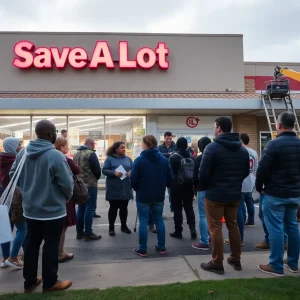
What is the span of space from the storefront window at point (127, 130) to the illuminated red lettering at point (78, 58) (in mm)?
2842

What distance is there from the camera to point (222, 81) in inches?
576

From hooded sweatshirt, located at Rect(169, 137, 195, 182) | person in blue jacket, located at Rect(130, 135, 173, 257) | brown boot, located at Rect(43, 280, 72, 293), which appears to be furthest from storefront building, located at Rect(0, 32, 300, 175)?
brown boot, located at Rect(43, 280, 72, 293)

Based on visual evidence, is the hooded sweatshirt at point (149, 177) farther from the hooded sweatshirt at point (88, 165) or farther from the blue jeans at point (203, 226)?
the hooded sweatshirt at point (88, 165)

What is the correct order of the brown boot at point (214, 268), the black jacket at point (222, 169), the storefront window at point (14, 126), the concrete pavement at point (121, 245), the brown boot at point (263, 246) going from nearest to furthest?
the black jacket at point (222, 169) → the brown boot at point (214, 268) → the concrete pavement at point (121, 245) → the brown boot at point (263, 246) → the storefront window at point (14, 126)

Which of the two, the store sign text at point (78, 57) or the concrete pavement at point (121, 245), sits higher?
the store sign text at point (78, 57)

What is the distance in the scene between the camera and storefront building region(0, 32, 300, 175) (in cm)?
1337

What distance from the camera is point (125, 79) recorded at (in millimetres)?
14133

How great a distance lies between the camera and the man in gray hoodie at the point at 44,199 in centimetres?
329

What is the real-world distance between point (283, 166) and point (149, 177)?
190cm

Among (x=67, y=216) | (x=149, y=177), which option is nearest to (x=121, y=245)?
(x=67, y=216)

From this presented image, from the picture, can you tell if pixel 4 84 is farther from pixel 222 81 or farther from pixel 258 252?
pixel 258 252

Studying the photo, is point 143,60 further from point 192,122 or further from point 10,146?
point 10,146

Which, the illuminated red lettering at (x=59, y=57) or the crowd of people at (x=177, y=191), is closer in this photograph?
the crowd of people at (x=177, y=191)

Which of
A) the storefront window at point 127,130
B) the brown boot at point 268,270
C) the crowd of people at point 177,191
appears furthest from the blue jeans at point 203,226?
the storefront window at point 127,130
